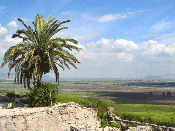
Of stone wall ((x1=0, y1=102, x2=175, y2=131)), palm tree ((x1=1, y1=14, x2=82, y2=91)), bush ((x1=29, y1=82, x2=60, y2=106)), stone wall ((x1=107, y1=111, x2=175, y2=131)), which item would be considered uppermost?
palm tree ((x1=1, y1=14, x2=82, y2=91))

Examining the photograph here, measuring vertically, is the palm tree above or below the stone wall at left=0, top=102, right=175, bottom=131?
above

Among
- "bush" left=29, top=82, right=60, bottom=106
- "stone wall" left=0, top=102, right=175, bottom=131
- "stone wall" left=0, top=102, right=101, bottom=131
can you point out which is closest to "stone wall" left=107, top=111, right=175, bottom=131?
"stone wall" left=0, top=102, right=175, bottom=131

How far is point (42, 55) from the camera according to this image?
644 inches

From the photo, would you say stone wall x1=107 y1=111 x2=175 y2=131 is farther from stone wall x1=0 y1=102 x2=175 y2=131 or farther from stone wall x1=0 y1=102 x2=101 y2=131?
stone wall x1=0 y1=102 x2=101 y2=131

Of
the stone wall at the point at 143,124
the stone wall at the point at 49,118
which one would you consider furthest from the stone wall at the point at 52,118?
the stone wall at the point at 143,124

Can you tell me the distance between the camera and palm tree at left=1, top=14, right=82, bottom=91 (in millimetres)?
15500

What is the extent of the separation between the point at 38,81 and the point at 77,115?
4.78 metres

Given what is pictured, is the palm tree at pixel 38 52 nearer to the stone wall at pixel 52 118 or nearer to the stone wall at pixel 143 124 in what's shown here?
the stone wall at pixel 52 118

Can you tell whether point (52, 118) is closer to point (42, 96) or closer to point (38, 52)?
point (42, 96)

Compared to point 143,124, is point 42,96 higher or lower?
higher

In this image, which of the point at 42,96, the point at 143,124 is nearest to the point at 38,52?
the point at 42,96

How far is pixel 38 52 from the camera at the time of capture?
1631cm

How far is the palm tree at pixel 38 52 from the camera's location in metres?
15.5

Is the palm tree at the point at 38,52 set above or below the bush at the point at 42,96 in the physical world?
above
